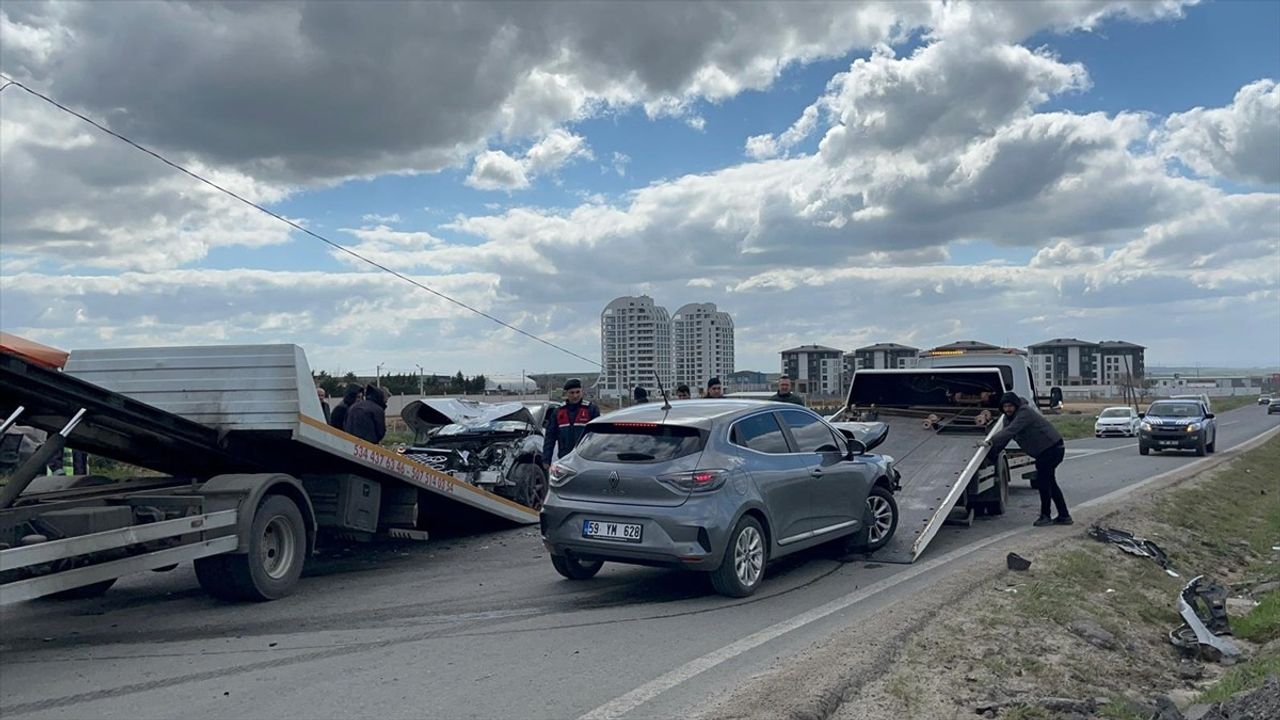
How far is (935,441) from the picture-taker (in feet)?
47.0

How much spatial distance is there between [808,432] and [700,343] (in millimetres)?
10302

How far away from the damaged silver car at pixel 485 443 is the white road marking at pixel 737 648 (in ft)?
17.5

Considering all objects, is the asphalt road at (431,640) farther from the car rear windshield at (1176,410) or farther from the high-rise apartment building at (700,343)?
the car rear windshield at (1176,410)

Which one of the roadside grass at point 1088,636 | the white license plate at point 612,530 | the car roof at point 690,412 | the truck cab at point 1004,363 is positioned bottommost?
the roadside grass at point 1088,636

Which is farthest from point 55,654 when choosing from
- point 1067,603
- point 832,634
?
point 1067,603

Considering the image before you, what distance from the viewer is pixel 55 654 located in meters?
7.01

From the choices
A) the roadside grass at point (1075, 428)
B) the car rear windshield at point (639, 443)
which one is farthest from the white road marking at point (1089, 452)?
the car rear windshield at point (639, 443)

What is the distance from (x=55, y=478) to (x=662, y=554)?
5245mm

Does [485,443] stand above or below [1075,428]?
above

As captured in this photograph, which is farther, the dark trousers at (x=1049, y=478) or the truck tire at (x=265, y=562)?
the dark trousers at (x=1049, y=478)

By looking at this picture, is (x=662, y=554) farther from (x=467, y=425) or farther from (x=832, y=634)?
(x=467, y=425)

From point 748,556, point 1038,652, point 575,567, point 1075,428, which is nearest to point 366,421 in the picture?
point 575,567

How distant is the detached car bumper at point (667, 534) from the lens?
8.27 m

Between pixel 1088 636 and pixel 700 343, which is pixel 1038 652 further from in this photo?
pixel 700 343
